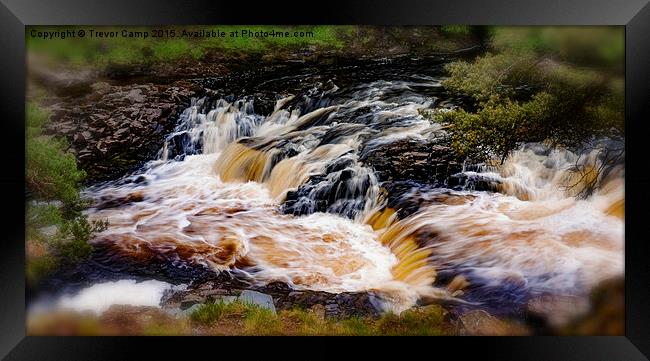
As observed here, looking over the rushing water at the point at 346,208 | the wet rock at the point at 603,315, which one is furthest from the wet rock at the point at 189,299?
the wet rock at the point at 603,315

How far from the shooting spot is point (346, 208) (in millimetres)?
2773

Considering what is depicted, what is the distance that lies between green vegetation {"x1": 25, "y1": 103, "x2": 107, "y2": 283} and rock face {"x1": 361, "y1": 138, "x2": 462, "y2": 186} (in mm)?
1737

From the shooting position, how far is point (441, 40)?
2764 millimetres

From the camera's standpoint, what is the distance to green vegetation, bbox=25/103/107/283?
8.99 feet

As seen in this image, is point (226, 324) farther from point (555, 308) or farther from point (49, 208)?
point (555, 308)

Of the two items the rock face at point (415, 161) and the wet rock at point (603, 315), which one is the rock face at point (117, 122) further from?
the wet rock at point (603, 315)
